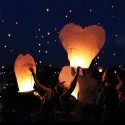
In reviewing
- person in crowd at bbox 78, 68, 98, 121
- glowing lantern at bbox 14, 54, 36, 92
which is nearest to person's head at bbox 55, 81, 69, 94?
person in crowd at bbox 78, 68, 98, 121

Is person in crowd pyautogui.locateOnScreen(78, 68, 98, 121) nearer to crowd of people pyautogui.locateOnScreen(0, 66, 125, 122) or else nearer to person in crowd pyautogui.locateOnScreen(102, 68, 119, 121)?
crowd of people pyautogui.locateOnScreen(0, 66, 125, 122)

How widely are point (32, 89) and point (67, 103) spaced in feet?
2.68

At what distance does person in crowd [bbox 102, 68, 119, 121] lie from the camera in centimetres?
459

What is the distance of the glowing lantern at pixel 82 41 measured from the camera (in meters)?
4.73

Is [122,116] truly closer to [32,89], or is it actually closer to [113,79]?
[113,79]

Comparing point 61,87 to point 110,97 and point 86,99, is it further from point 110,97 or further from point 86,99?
point 110,97

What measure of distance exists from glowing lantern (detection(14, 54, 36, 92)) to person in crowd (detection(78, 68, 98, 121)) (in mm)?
735

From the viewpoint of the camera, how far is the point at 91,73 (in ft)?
16.0

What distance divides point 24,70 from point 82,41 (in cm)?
91

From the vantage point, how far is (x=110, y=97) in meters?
4.68

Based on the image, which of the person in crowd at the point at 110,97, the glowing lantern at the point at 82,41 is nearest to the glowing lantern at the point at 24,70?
the glowing lantern at the point at 82,41

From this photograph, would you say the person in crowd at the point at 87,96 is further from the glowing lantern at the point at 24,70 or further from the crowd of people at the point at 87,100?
the glowing lantern at the point at 24,70

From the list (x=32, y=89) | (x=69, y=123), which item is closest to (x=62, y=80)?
(x=32, y=89)

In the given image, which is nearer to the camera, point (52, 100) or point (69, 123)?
point (69, 123)
